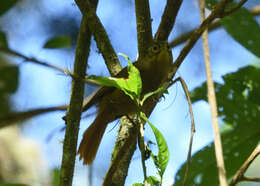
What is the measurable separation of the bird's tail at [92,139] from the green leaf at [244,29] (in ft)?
3.45

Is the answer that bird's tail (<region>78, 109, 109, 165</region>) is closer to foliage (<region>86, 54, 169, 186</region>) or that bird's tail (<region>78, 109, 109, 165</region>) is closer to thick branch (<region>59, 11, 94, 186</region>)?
thick branch (<region>59, 11, 94, 186</region>)

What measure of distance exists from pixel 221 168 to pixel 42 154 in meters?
4.35

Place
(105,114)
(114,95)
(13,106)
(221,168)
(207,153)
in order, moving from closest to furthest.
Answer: (221,168) < (207,153) < (114,95) < (105,114) < (13,106)

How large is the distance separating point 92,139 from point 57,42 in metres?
0.78

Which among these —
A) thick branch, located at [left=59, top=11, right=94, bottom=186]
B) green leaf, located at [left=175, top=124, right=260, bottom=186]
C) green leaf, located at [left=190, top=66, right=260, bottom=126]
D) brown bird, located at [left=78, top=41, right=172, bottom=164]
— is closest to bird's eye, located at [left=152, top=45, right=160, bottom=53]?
brown bird, located at [left=78, top=41, right=172, bottom=164]

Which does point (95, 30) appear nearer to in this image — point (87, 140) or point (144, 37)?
point (144, 37)

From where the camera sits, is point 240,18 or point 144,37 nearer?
point 144,37

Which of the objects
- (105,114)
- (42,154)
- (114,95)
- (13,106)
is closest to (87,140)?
(105,114)

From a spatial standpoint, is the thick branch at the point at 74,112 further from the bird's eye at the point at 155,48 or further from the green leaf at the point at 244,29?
the green leaf at the point at 244,29

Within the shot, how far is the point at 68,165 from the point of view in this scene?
1473 millimetres

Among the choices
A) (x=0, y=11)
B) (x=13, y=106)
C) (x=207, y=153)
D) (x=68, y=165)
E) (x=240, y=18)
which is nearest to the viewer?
(x=68, y=165)

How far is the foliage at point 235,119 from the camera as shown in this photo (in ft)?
5.94

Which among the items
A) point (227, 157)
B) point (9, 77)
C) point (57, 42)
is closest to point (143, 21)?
point (57, 42)

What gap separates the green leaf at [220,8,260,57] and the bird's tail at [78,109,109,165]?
41.4 inches
